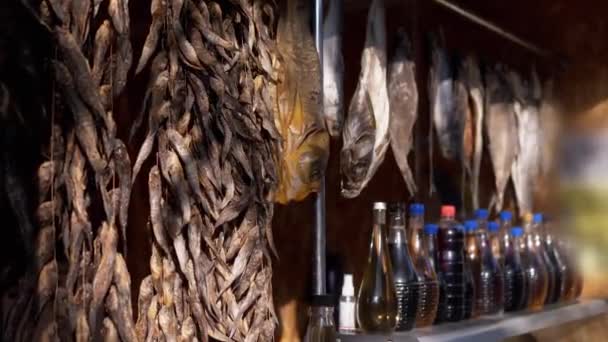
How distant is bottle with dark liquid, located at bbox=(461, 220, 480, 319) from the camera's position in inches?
75.1

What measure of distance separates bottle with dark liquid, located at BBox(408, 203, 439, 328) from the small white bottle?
15 centimetres

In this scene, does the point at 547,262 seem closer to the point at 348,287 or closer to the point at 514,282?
the point at 514,282

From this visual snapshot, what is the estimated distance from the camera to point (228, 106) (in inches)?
50.9

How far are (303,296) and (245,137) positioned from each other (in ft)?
1.79

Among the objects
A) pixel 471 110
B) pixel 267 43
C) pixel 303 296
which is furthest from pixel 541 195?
pixel 267 43

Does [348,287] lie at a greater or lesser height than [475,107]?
lesser

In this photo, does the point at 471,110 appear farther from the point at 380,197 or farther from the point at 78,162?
the point at 78,162

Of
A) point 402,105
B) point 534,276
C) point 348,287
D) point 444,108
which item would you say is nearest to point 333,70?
point 402,105

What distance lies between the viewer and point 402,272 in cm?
169

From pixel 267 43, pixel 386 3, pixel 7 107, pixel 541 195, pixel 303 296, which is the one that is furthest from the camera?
pixel 541 195

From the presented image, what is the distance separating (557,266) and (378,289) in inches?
35.8

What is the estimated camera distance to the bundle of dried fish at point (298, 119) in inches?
57.6

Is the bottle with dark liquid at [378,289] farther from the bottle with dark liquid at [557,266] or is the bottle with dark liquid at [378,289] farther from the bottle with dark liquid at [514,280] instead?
the bottle with dark liquid at [557,266]

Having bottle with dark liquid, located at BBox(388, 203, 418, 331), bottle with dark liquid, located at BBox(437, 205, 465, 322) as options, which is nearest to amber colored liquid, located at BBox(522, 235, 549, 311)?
bottle with dark liquid, located at BBox(437, 205, 465, 322)
